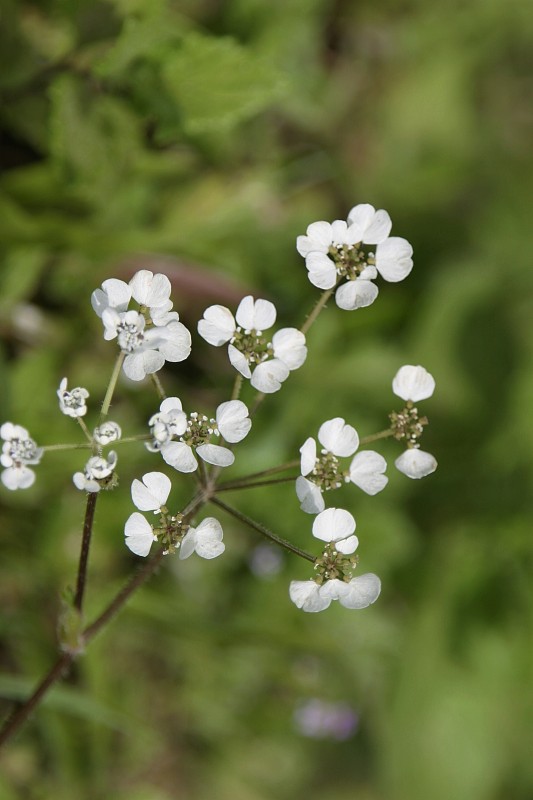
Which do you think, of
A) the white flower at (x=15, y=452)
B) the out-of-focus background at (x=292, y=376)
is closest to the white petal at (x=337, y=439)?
the white flower at (x=15, y=452)

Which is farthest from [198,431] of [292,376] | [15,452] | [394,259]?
[292,376]

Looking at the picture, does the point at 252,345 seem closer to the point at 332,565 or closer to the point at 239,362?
the point at 239,362

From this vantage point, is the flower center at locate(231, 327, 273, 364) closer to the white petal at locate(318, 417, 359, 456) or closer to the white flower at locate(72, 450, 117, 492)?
the white petal at locate(318, 417, 359, 456)

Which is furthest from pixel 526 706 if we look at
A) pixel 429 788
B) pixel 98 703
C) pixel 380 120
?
pixel 380 120

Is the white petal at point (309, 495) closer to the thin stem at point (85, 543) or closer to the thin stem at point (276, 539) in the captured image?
the thin stem at point (276, 539)

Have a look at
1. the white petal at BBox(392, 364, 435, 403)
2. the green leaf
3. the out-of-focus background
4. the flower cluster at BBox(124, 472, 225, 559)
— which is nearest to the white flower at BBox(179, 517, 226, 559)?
the flower cluster at BBox(124, 472, 225, 559)

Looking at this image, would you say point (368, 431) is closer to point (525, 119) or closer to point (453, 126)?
point (453, 126)
